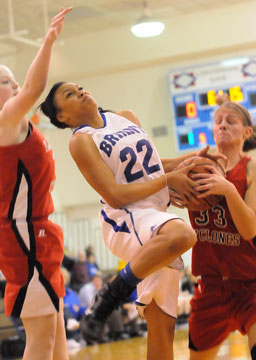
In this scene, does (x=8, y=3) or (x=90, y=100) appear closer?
(x=90, y=100)

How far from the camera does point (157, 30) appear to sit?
38.7ft

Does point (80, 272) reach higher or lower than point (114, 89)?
lower

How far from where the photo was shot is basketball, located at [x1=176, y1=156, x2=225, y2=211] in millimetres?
3688

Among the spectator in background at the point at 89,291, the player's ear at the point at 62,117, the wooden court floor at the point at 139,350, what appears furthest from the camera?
the spectator in background at the point at 89,291

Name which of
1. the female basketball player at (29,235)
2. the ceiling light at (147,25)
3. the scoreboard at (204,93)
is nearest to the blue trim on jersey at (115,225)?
the female basketball player at (29,235)

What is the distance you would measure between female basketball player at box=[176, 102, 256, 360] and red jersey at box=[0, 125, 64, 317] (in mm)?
849

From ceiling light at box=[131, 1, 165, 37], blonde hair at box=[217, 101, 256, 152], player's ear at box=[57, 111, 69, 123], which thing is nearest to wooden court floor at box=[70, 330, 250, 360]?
blonde hair at box=[217, 101, 256, 152]

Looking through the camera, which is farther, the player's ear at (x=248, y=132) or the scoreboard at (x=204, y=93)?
the scoreboard at (x=204, y=93)

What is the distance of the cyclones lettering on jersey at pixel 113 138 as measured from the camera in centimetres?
366

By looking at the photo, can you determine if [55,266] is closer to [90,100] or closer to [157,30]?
[90,100]

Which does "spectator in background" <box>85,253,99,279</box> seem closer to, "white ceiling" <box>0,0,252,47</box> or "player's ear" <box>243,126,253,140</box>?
"white ceiling" <box>0,0,252,47</box>

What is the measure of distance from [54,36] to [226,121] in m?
Answer: 1.18

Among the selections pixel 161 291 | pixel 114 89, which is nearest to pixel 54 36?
pixel 161 291

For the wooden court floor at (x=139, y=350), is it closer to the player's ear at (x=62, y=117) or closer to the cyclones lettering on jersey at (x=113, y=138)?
the cyclones lettering on jersey at (x=113, y=138)
